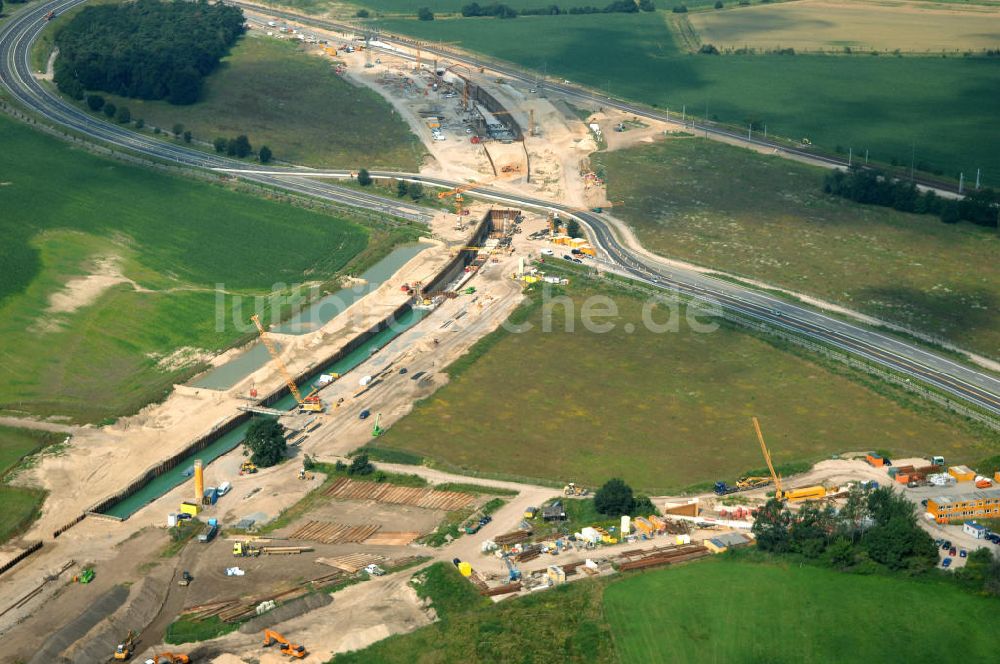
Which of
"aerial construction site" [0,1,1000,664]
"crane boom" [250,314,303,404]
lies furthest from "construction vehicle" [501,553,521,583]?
"crane boom" [250,314,303,404]

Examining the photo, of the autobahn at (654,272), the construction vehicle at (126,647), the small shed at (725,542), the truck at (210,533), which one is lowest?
the construction vehicle at (126,647)

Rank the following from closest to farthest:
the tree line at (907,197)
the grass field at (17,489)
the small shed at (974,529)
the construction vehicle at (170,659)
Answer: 1. the construction vehicle at (170,659)
2. the small shed at (974,529)
3. the grass field at (17,489)
4. the tree line at (907,197)

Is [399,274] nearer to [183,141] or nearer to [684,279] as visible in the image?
[684,279]

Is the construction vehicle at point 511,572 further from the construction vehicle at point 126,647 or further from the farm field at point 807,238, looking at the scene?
the farm field at point 807,238

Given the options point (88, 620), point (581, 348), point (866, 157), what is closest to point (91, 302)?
point (581, 348)

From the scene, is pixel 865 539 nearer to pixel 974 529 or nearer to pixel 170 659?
pixel 974 529

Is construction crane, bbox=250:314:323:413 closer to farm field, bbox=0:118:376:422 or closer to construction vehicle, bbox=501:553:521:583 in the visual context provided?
farm field, bbox=0:118:376:422

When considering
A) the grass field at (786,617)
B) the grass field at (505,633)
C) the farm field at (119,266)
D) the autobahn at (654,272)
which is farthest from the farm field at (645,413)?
the farm field at (119,266)

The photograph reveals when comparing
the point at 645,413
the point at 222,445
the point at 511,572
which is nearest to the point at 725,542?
the point at 511,572
